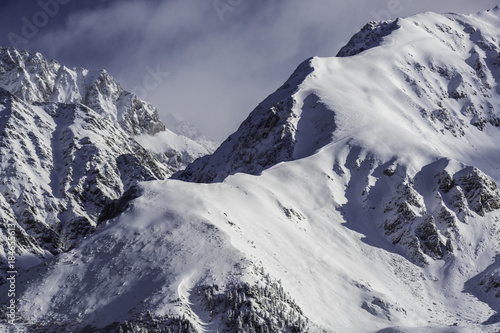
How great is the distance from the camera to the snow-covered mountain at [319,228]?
46.6 meters

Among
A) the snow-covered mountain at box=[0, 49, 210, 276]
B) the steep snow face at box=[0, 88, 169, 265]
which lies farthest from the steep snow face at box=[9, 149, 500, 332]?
the steep snow face at box=[0, 88, 169, 265]

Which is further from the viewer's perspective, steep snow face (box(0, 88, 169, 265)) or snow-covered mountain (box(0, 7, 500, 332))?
steep snow face (box(0, 88, 169, 265))

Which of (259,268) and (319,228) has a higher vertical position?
(319,228)

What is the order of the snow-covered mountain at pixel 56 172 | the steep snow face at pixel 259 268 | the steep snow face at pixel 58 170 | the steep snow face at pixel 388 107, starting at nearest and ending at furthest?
1. the steep snow face at pixel 259 268
2. the steep snow face at pixel 388 107
3. the snow-covered mountain at pixel 56 172
4. the steep snow face at pixel 58 170

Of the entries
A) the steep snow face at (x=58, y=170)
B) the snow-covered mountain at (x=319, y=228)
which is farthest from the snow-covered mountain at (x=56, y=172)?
the snow-covered mountain at (x=319, y=228)

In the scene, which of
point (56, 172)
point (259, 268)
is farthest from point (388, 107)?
point (56, 172)

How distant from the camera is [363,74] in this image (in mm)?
114000

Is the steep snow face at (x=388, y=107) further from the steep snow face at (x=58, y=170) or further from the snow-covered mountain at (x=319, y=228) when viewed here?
the steep snow face at (x=58, y=170)

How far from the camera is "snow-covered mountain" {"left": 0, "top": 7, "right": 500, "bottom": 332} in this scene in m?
46.6

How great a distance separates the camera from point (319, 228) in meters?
70.3

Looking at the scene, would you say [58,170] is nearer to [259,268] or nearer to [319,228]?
[319,228]

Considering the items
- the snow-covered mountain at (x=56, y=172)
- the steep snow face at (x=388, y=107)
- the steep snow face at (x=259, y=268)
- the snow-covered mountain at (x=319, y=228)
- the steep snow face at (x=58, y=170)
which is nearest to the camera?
the steep snow face at (x=259, y=268)

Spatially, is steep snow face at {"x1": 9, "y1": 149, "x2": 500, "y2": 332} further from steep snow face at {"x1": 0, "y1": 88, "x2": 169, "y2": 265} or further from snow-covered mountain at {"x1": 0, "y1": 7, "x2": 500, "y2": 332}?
steep snow face at {"x1": 0, "y1": 88, "x2": 169, "y2": 265}

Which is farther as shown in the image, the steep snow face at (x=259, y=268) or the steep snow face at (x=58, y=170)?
the steep snow face at (x=58, y=170)
